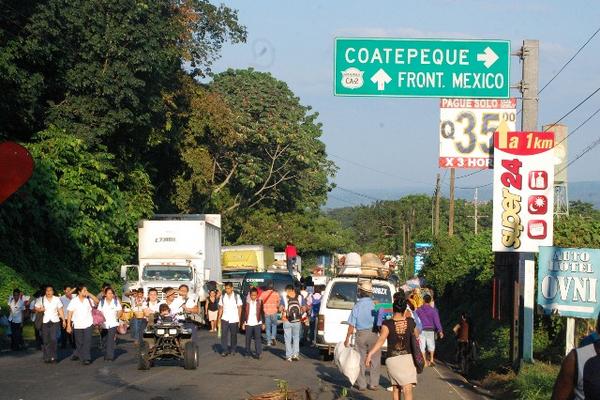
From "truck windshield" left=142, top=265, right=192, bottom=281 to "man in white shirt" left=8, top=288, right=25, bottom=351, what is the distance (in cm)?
1109

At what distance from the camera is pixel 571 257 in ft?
52.9

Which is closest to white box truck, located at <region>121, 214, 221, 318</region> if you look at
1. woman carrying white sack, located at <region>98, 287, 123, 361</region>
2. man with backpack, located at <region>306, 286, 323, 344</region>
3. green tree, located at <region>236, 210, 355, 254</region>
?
man with backpack, located at <region>306, 286, 323, 344</region>

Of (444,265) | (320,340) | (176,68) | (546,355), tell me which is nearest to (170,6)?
(176,68)

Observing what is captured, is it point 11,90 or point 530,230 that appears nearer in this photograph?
point 530,230

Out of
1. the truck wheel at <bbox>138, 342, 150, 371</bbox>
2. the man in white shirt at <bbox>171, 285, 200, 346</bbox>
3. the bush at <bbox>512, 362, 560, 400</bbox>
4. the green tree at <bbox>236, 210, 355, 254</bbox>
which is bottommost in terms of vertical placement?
the truck wheel at <bbox>138, 342, 150, 371</bbox>

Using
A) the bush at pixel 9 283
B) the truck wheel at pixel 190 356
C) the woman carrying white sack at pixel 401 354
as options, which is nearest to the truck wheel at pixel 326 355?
the truck wheel at pixel 190 356

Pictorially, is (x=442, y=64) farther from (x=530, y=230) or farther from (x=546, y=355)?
(x=546, y=355)

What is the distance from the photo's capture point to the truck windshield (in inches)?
1450

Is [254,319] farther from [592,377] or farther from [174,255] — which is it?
[592,377]

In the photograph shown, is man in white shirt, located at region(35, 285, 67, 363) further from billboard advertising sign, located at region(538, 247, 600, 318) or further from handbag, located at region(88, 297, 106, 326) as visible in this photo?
billboard advertising sign, located at region(538, 247, 600, 318)

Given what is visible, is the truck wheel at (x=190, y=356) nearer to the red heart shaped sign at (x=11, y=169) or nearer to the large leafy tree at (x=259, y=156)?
the red heart shaped sign at (x=11, y=169)

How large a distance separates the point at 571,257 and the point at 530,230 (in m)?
2.02

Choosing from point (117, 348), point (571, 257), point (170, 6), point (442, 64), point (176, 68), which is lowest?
point (117, 348)

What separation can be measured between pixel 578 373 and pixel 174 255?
31.9 metres
